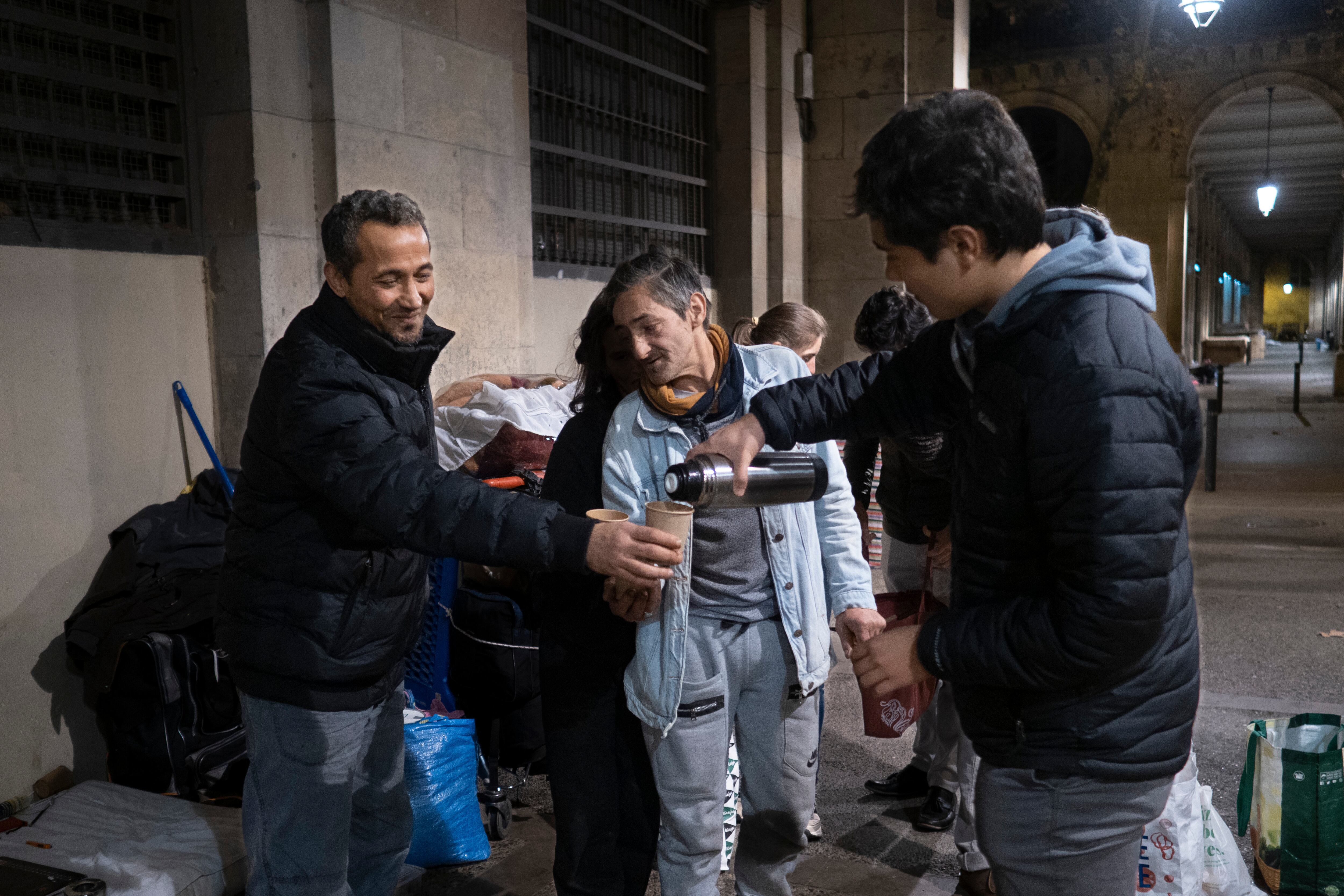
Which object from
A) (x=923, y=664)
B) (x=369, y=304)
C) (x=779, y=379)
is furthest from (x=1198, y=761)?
(x=369, y=304)

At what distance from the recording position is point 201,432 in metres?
4.43

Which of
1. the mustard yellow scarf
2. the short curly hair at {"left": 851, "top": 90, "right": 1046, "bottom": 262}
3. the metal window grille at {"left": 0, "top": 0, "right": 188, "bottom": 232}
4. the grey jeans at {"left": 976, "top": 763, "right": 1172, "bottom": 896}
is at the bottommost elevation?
the grey jeans at {"left": 976, "top": 763, "right": 1172, "bottom": 896}

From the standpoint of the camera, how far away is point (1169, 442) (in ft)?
4.89

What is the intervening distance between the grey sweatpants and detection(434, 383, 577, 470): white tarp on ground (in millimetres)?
2140

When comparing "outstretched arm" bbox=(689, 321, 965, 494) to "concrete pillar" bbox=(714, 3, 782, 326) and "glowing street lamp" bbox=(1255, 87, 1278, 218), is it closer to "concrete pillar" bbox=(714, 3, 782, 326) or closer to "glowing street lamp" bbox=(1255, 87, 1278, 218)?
"concrete pillar" bbox=(714, 3, 782, 326)

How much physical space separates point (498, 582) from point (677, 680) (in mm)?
1788

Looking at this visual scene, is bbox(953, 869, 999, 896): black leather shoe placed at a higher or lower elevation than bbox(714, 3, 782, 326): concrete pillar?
lower

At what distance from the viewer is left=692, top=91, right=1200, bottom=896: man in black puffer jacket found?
1467mm

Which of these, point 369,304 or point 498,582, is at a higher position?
point 369,304

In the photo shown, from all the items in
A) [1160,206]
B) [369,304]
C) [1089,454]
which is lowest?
[1089,454]

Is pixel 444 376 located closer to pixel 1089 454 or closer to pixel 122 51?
pixel 122 51

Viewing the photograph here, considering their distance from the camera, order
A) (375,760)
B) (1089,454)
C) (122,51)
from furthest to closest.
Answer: (122,51) → (375,760) → (1089,454)

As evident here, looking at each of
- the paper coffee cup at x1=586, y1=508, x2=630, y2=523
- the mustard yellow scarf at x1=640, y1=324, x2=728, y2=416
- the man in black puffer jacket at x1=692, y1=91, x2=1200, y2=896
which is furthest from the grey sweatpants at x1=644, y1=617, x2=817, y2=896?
the man in black puffer jacket at x1=692, y1=91, x2=1200, y2=896

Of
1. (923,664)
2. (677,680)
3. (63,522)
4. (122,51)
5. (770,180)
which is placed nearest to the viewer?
(923,664)
